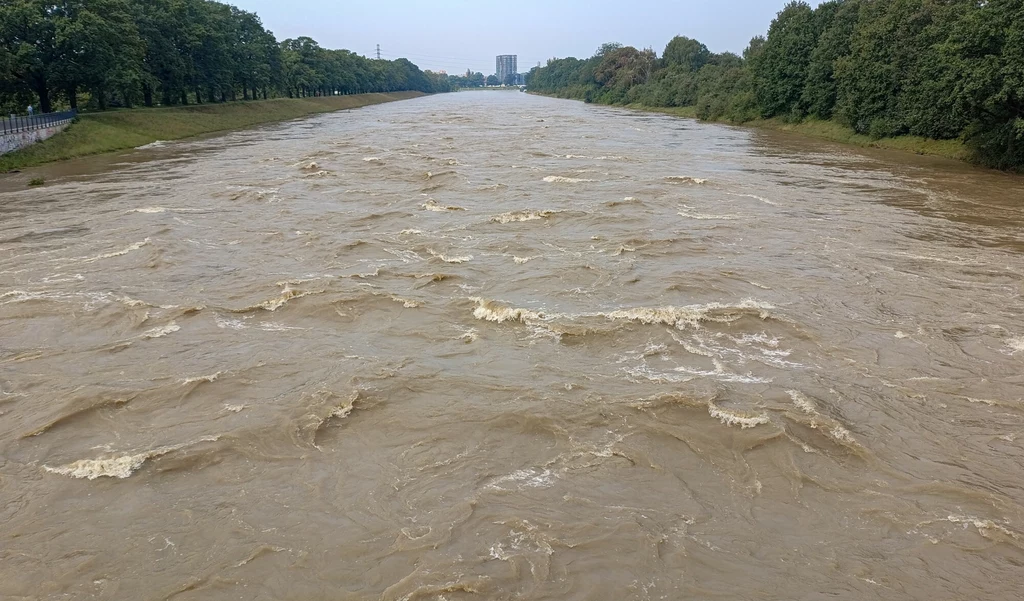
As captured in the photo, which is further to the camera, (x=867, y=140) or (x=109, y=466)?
(x=867, y=140)

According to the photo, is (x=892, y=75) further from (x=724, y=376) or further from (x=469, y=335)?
(x=469, y=335)

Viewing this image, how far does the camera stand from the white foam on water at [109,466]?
30.9 ft

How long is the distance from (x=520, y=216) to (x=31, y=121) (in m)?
36.7

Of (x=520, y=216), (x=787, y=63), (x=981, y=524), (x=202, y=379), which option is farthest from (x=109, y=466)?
(x=787, y=63)

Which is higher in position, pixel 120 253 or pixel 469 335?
pixel 120 253

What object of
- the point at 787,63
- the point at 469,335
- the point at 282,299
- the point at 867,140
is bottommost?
the point at 469,335

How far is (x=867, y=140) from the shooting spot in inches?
2037

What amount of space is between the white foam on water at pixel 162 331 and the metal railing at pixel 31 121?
34613mm

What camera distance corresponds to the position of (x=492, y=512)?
8477 millimetres

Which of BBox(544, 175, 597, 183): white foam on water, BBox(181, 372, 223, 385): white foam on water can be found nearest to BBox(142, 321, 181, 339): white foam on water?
BBox(181, 372, 223, 385): white foam on water

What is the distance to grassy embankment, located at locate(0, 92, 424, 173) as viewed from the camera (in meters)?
A: 42.1

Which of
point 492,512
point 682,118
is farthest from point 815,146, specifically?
point 492,512

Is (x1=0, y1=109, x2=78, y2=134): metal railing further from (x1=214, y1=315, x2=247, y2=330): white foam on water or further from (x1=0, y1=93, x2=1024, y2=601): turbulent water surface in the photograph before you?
(x1=214, y1=315, x2=247, y2=330): white foam on water

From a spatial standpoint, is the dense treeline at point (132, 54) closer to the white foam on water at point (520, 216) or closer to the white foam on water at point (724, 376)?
the white foam on water at point (520, 216)
